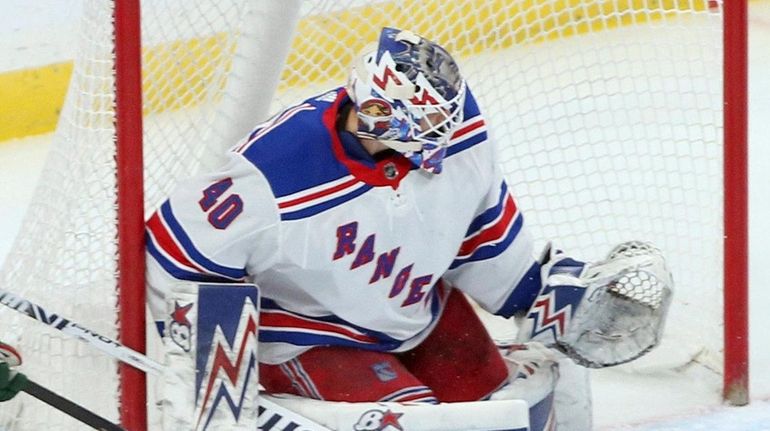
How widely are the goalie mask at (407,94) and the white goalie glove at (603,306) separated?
1.33 feet

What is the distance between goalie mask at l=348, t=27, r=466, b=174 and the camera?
219 centimetres

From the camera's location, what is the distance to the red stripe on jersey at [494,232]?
2.47 metres

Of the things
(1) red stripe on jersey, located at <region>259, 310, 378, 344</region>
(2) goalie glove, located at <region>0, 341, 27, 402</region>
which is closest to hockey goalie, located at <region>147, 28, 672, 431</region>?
(1) red stripe on jersey, located at <region>259, 310, 378, 344</region>

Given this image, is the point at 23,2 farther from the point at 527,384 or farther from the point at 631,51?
the point at 527,384

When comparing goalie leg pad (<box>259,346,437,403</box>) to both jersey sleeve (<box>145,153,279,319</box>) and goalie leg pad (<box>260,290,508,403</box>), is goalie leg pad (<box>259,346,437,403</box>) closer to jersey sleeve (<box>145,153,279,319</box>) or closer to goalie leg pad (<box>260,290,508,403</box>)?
goalie leg pad (<box>260,290,508,403</box>)

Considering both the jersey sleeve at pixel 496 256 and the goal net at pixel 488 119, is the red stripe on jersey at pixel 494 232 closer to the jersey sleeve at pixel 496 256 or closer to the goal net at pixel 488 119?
the jersey sleeve at pixel 496 256

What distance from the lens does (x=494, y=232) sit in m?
2.47

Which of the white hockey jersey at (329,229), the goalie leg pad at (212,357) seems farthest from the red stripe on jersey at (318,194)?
the goalie leg pad at (212,357)

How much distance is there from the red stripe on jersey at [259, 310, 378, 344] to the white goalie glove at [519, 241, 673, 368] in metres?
0.35

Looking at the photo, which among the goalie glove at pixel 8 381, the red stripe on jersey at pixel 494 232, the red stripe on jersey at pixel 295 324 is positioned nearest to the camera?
the goalie glove at pixel 8 381

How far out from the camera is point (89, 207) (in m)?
2.46

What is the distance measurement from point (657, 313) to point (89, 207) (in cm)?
89

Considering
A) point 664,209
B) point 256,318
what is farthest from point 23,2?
point 256,318

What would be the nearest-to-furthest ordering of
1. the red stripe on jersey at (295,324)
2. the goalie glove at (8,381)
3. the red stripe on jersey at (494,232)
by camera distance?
1. the goalie glove at (8,381)
2. the red stripe on jersey at (295,324)
3. the red stripe on jersey at (494,232)
